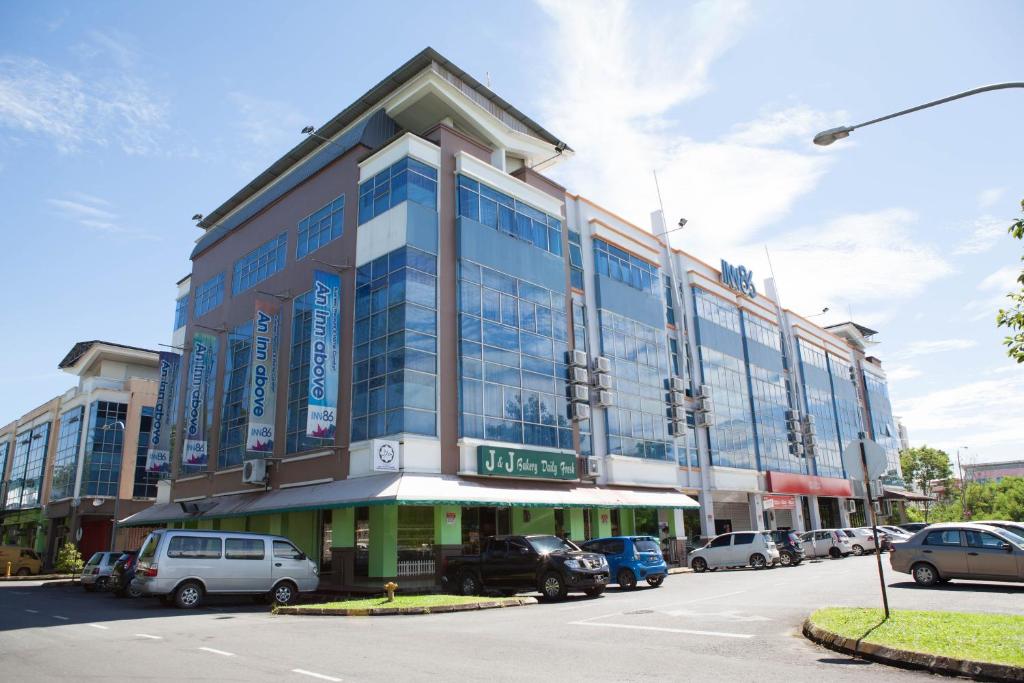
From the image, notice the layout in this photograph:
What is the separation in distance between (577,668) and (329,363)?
18945 mm

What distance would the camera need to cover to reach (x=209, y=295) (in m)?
38.5

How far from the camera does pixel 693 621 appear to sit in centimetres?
1296

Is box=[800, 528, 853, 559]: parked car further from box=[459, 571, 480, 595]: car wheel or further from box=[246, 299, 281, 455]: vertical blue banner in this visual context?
box=[246, 299, 281, 455]: vertical blue banner

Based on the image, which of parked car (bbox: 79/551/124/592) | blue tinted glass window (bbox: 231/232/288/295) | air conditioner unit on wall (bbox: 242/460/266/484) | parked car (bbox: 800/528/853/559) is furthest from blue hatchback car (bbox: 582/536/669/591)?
blue tinted glass window (bbox: 231/232/288/295)

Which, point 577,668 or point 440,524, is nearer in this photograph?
point 577,668

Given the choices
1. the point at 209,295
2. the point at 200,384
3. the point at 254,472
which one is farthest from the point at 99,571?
the point at 209,295

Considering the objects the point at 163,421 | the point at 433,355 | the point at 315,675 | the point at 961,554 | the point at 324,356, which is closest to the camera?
the point at 315,675

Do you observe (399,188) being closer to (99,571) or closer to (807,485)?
(99,571)

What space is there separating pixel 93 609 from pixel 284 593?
16.6 feet

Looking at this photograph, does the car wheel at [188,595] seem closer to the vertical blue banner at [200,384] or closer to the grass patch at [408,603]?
the grass patch at [408,603]

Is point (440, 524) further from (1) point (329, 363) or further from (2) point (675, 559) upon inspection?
(2) point (675, 559)

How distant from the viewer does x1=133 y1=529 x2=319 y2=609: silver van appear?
60.0ft

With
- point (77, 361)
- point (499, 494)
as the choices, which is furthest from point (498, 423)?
point (77, 361)

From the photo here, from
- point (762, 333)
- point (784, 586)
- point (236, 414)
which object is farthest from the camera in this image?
point (762, 333)
